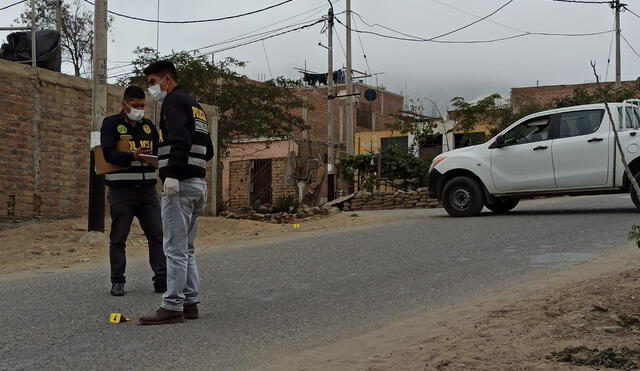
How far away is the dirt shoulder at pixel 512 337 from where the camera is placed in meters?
4.06

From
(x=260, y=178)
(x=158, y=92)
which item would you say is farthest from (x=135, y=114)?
(x=260, y=178)

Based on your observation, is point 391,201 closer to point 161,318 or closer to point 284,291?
point 284,291

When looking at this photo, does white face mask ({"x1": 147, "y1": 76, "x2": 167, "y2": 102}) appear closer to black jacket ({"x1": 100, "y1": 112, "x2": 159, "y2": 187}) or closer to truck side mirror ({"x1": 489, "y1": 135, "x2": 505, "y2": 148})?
black jacket ({"x1": 100, "y1": 112, "x2": 159, "y2": 187})

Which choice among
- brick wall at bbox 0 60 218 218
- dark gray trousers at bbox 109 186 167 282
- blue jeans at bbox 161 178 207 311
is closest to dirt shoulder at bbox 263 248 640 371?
blue jeans at bbox 161 178 207 311

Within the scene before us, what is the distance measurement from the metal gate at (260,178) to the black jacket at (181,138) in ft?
93.7

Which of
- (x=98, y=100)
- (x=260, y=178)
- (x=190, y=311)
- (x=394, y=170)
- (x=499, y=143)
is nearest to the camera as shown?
(x=190, y=311)

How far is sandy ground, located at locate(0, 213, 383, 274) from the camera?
10.2 metres

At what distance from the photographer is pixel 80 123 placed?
14055 mm

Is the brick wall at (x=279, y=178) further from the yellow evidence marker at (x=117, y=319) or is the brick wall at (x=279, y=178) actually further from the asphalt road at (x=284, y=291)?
the yellow evidence marker at (x=117, y=319)

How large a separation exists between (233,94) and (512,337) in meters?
19.8

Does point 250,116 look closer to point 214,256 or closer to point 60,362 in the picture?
point 214,256

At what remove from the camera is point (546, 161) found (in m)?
13.2

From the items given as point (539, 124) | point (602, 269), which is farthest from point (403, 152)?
point (602, 269)

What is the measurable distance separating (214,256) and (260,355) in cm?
506
